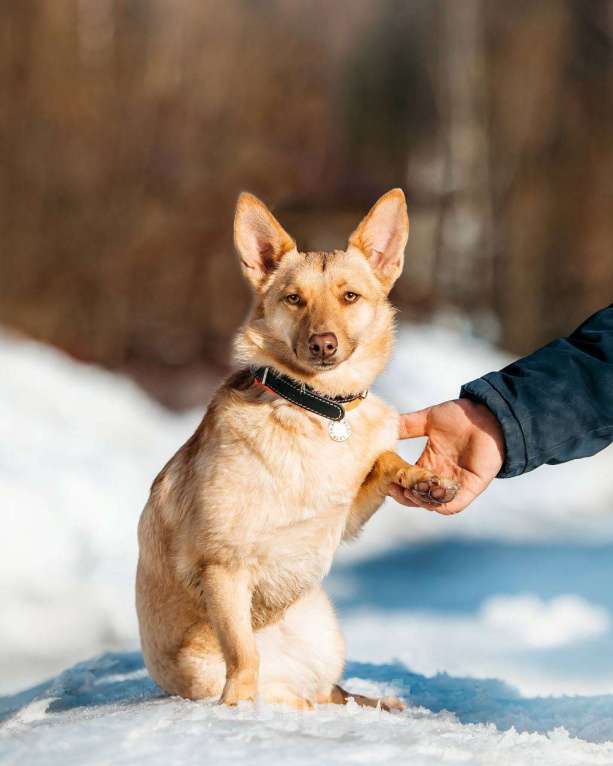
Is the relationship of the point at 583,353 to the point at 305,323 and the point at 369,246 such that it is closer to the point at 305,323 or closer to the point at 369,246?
the point at 369,246

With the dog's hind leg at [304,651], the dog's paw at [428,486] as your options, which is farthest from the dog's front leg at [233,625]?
the dog's paw at [428,486]

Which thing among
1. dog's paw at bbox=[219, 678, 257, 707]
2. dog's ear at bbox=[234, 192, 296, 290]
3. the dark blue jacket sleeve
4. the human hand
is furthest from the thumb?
dog's paw at bbox=[219, 678, 257, 707]

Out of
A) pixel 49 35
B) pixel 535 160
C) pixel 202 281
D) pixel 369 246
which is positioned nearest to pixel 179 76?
pixel 49 35

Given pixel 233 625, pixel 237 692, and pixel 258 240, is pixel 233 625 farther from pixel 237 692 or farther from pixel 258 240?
pixel 258 240

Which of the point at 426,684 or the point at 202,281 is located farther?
the point at 202,281

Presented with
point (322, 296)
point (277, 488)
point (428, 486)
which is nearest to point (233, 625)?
point (277, 488)

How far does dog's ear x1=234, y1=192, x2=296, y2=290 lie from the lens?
8.95 ft

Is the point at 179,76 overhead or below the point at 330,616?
overhead

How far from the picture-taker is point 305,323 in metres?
2.60

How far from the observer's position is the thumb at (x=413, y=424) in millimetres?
3035

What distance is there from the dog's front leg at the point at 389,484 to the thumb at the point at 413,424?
39cm

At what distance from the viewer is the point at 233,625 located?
2.43m

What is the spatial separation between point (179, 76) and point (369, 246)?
8.63m

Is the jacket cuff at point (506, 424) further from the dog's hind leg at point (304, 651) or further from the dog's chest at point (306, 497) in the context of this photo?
the dog's hind leg at point (304, 651)
